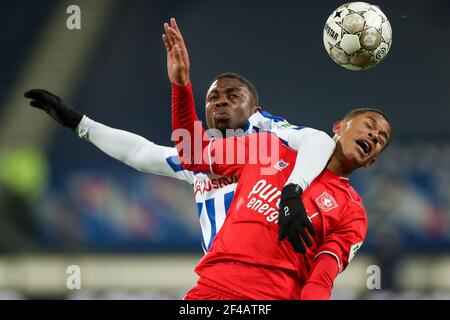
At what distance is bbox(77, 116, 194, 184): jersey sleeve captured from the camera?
3.86 m

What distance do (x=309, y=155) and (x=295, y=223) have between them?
0.37 metres

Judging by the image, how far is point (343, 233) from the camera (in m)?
3.26

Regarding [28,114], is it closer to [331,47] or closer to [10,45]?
[10,45]

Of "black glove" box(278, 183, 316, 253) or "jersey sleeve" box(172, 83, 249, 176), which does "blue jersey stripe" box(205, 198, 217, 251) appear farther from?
"black glove" box(278, 183, 316, 253)

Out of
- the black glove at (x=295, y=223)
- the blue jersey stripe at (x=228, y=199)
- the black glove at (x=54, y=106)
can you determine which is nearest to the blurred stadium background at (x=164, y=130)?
the blue jersey stripe at (x=228, y=199)

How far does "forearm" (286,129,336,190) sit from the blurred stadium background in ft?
11.6

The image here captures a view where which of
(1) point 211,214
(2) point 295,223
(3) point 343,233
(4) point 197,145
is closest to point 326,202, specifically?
(3) point 343,233

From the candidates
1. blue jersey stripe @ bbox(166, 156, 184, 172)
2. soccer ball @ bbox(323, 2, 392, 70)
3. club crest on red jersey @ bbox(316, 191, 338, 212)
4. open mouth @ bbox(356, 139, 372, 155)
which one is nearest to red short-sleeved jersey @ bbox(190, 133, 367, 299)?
club crest on red jersey @ bbox(316, 191, 338, 212)

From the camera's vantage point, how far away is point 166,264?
7.30m

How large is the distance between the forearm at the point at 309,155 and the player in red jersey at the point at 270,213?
0.08 m
